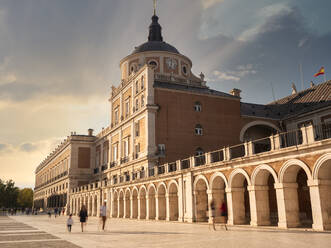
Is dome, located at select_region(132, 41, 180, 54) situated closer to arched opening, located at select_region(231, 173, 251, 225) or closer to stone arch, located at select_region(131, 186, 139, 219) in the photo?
stone arch, located at select_region(131, 186, 139, 219)

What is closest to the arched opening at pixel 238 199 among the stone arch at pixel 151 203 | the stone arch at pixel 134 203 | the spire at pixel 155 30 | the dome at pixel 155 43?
the stone arch at pixel 151 203

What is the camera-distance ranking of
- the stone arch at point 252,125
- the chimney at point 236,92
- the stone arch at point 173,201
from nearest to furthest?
the stone arch at point 173,201
the stone arch at point 252,125
the chimney at point 236,92

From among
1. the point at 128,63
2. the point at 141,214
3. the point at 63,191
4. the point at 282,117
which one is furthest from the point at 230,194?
the point at 63,191

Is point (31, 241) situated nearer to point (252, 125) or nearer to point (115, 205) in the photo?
point (115, 205)

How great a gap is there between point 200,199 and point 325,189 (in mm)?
10133

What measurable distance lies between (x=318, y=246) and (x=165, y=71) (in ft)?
133

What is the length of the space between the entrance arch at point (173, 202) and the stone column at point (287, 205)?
11138 millimetres

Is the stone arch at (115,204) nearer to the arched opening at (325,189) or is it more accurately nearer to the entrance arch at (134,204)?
the entrance arch at (134,204)

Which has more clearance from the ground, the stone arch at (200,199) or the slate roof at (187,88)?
the slate roof at (187,88)

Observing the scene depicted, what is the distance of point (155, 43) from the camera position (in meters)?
53.2

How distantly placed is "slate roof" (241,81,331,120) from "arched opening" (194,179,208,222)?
1904 centimetres

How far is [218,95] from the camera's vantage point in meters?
42.0

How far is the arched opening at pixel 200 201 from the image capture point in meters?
24.6

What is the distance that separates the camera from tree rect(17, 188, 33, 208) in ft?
417
